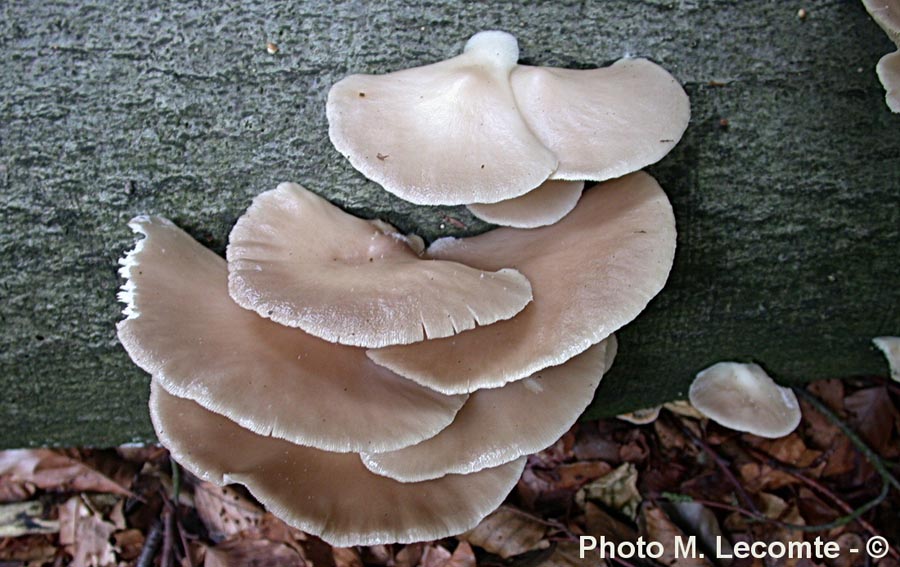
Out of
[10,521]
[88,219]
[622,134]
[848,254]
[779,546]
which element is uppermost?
[622,134]

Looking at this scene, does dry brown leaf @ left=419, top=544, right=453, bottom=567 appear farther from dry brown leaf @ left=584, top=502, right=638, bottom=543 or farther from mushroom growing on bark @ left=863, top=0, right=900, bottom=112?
mushroom growing on bark @ left=863, top=0, right=900, bottom=112

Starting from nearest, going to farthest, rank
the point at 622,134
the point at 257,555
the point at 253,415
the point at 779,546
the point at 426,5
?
the point at 253,415, the point at 622,134, the point at 426,5, the point at 257,555, the point at 779,546

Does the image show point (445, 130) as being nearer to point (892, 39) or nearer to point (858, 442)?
point (892, 39)

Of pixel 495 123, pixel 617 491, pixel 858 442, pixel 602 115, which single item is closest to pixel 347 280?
pixel 495 123

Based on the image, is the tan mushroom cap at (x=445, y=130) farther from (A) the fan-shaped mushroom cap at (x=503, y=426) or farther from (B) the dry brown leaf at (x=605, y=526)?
(B) the dry brown leaf at (x=605, y=526)

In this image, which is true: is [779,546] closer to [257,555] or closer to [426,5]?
[257,555]

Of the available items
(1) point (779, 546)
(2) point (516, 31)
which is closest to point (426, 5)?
(2) point (516, 31)
